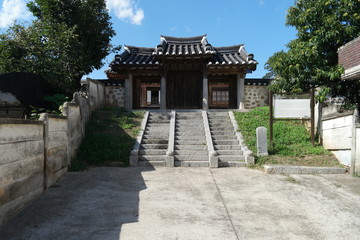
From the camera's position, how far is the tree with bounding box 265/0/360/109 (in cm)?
789

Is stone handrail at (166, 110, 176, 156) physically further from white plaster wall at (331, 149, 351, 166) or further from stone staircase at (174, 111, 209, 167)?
white plaster wall at (331, 149, 351, 166)

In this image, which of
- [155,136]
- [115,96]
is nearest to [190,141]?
[155,136]

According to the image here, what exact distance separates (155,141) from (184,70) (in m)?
6.63

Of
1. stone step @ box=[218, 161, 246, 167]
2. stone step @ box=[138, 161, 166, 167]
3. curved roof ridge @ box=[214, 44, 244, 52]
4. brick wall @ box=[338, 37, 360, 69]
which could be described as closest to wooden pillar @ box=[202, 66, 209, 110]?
curved roof ridge @ box=[214, 44, 244, 52]

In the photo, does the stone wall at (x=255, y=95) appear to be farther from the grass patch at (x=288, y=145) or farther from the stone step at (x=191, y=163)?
the stone step at (x=191, y=163)

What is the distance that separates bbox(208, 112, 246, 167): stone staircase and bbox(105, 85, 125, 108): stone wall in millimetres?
6826

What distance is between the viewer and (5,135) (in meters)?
3.85

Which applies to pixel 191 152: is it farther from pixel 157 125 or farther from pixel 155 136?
pixel 157 125

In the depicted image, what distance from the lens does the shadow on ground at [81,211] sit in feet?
10.8

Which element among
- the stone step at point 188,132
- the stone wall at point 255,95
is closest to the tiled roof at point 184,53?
the stone wall at point 255,95

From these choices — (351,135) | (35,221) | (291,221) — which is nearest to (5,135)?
(35,221)

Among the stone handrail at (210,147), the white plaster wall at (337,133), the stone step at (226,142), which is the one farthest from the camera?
the stone step at (226,142)

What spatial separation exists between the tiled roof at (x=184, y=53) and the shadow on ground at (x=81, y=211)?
27.9 ft

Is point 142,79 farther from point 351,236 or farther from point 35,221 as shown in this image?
point 351,236
